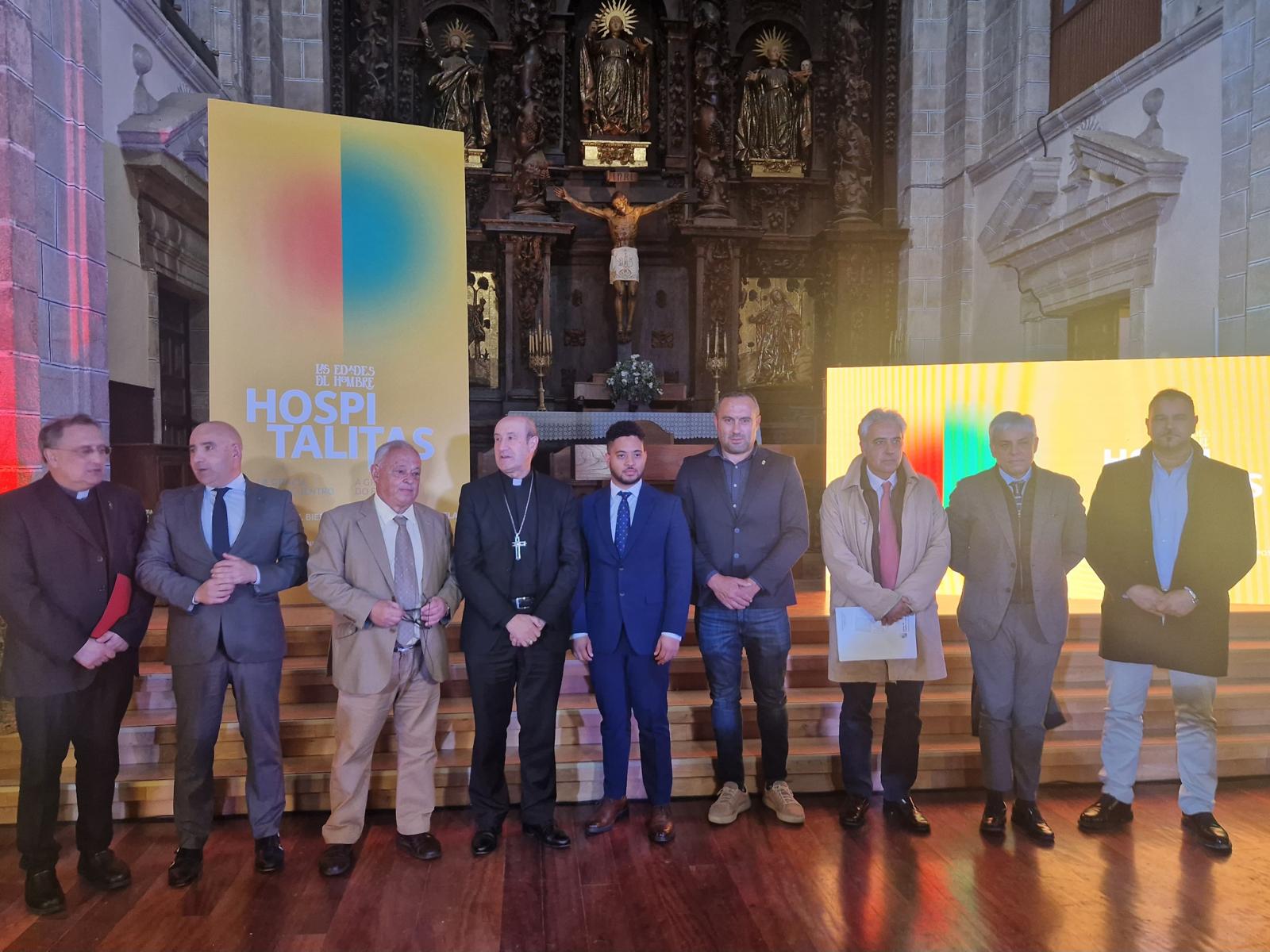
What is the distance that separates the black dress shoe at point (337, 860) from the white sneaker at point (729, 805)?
4.36 feet

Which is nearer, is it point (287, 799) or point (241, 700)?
point (241, 700)

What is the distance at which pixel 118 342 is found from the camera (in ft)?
17.9

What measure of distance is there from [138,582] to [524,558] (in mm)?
1299

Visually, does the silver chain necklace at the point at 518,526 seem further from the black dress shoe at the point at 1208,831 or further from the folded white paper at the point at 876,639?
the black dress shoe at the point at 1208,831

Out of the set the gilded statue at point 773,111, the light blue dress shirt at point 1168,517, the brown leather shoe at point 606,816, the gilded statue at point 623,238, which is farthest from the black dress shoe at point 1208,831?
the gilded statue at point 773,111

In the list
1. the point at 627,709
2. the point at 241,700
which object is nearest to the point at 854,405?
the point at 627,709

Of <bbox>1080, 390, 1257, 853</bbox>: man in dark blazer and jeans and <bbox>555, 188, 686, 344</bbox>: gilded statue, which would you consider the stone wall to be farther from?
<bbox>555, 188, 686, 344</bbox>: gilded statue

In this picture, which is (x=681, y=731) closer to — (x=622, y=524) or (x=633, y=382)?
(x=622, y=524)

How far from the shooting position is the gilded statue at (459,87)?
26.2 ft

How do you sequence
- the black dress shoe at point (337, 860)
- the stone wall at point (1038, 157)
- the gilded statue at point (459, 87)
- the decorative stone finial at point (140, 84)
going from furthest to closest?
the gilded statue at point (459, 87) < the decorative stone finial at point (140, 84) < the stone wall at point (1038, 157) < the black dress shoe at point (337, 860)

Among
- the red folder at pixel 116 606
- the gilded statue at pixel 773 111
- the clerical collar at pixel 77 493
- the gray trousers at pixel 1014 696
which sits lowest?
the gray trousers at pixel 1014 696

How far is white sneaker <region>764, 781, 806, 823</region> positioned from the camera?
315 centimetres

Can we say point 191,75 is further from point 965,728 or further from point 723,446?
point 965,728

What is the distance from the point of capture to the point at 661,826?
303cm
